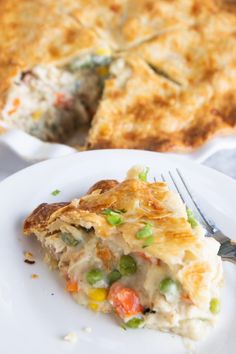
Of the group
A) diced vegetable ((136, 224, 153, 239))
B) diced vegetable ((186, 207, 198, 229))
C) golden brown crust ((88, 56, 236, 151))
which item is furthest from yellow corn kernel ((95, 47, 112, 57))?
diced vegetable ((136, 224, 153, 239))

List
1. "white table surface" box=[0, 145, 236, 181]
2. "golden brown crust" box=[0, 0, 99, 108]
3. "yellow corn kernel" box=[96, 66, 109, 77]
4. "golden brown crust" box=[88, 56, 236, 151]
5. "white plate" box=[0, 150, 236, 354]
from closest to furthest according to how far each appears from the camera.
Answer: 1. "white plate" box=[0, 150, 236, 354]
2. "white table surface" box=[0, 145, 236, 181]
3. "golden brown crust" box=[88, 56, 236, 151]
4. "golden brown crust" box=[0, 0, 99, 108]
5. "yellow corn kernel" box=[96, 66, 109, 77]

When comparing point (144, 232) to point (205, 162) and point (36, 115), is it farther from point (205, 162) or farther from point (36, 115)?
point (36, 115)

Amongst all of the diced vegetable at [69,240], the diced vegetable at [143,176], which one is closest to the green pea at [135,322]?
the diced vegetable at [69,240]

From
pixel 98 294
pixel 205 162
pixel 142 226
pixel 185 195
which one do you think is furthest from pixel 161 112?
pixel 98 294

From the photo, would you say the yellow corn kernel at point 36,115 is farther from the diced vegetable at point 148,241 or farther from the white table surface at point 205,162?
the diced vegetable at point 148,241

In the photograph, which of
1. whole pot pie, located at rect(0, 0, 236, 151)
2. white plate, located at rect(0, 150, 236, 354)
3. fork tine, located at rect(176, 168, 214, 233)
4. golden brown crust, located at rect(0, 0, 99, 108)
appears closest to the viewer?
white plate, located at rect(0, 150, 236, 354)

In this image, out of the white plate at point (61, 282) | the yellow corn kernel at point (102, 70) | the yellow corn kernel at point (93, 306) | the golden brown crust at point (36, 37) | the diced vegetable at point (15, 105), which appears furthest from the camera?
the yellow corn kernel at point (102, 70)

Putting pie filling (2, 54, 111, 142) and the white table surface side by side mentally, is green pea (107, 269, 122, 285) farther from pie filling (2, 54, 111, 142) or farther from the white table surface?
pie filling (2, 54, 111, 142)
